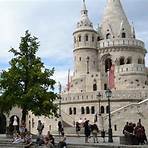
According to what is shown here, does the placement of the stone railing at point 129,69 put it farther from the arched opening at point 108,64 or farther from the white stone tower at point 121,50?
the arched opening at point 108,64

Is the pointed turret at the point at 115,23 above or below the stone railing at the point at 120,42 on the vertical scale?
above

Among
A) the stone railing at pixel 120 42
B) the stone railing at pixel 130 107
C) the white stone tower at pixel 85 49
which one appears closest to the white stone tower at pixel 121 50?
the stone railing at pixel 120 42

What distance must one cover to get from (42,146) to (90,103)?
1594 inches

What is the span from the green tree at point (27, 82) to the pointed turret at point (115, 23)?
46181mm

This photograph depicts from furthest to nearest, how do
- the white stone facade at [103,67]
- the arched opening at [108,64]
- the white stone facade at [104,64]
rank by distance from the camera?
the arched opening at [108,64]
the white stone facade at [104,64]
the white stone facade at [103,67]

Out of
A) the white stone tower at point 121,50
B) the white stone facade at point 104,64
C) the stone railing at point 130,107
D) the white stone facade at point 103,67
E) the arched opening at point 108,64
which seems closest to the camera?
the stone railing at point 130,107

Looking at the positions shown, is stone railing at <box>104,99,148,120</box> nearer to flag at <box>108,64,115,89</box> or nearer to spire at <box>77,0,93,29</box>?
flag at <box>108,64,115,89</box>

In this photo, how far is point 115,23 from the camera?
80375 millimetres

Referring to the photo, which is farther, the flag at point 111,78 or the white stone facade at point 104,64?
the flag at point 111,78

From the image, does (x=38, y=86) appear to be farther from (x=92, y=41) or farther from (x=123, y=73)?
(x=92, y=41)

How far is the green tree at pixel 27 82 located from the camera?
3378 cm

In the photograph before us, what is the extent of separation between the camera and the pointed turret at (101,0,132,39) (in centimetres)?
7988

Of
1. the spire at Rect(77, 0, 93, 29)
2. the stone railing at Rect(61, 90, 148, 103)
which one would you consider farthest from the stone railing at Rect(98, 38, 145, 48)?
the stone railing at Rect(61, 90, 148, 103)

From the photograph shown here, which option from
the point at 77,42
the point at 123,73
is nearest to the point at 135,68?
the point at 123,73
